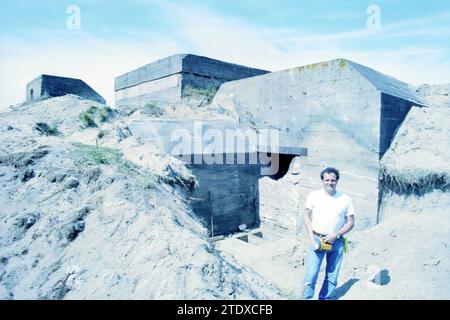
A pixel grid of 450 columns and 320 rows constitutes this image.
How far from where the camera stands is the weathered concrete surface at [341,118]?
6750 mm

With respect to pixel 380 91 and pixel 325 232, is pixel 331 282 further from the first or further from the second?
pixel 380 91

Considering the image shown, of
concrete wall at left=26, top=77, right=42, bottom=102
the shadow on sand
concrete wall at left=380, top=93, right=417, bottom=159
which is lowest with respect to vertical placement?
the shadow on sand

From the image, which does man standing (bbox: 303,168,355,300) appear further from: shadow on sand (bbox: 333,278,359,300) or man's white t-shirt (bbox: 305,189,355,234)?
shadow on sand (bbox: 333,278,359,300)

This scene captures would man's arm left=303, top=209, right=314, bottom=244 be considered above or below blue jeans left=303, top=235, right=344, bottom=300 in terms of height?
above

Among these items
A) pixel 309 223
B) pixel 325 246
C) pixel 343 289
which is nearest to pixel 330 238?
pixel 325 246

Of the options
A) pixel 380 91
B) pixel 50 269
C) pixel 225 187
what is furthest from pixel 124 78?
pixel 50 269

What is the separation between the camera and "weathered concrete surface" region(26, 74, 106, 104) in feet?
48.2

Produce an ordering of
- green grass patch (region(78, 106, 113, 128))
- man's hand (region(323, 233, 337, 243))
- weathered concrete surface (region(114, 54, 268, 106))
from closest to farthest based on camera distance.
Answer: man's hand (region(323, 233, 337, 243)), green grass patch (region(78, 106, 113, 128)), weathered concrete surface (region(114, 54, 268, 106))

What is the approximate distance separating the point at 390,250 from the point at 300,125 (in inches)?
171

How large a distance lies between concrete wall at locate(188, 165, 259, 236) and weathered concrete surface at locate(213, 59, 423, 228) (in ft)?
2.93

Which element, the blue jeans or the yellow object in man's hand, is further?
the blue jeans

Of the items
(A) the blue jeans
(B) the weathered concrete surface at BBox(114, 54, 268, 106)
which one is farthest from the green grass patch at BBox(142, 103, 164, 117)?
(A) the blue jeans
